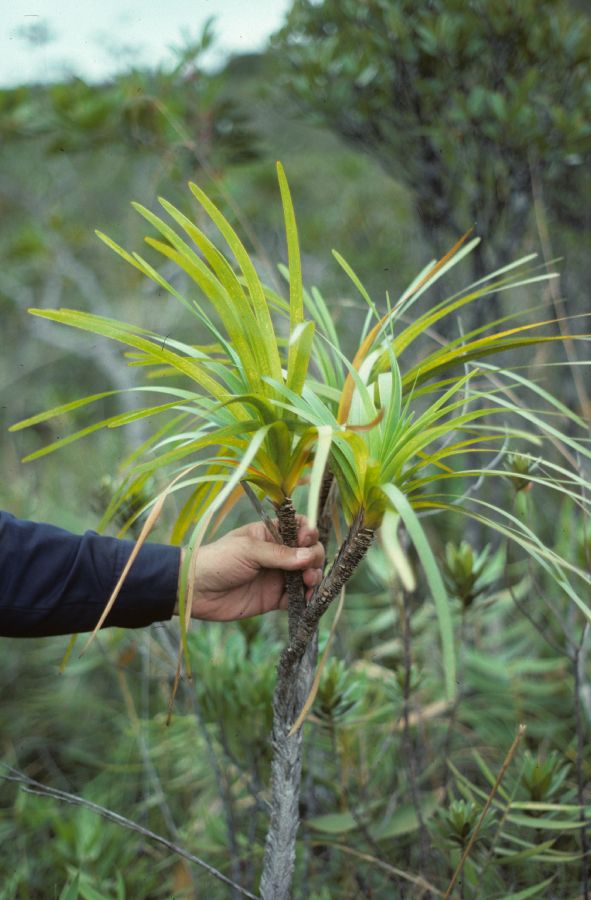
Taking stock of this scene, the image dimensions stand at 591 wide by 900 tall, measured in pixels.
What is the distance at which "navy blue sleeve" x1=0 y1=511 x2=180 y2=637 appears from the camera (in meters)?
0.99

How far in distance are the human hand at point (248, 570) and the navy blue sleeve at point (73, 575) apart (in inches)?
2.2

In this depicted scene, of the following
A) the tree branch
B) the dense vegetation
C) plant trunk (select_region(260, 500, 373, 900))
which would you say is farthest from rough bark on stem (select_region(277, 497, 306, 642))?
the tree branch

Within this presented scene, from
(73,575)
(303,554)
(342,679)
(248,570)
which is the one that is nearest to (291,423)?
(303,554)

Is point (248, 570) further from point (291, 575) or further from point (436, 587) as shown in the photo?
point (436, 587)

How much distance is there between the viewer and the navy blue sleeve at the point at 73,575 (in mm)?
990

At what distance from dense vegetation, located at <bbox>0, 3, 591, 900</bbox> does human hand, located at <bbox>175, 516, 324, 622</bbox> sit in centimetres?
12

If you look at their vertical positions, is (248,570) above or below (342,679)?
above

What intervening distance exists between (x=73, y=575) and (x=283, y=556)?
0.33 m

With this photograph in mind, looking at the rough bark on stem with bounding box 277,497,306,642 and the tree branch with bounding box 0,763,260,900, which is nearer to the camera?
the rough bark on stem with bounding box 277,497,306,642

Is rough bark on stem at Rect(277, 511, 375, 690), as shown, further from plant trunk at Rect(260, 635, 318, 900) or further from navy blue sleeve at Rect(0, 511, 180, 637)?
navy blue sleeve at Rect(0, 511, 180, 637)

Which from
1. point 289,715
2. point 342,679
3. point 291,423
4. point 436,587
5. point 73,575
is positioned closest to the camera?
point 436,587

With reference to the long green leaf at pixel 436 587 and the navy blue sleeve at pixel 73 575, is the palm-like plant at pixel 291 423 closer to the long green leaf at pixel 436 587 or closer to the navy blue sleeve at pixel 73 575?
the long green leaf at pixel 436 587

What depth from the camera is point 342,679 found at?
119 centimetres

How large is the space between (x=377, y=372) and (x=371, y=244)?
2.68 meters
